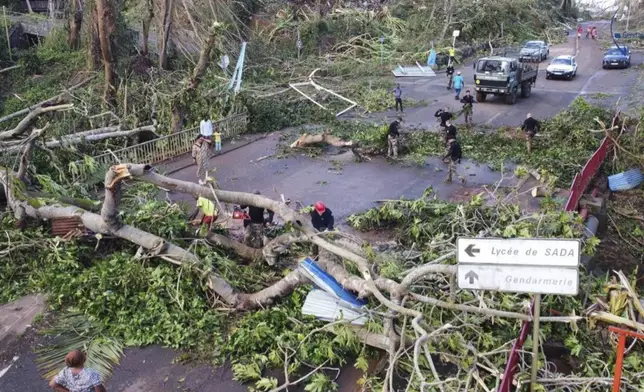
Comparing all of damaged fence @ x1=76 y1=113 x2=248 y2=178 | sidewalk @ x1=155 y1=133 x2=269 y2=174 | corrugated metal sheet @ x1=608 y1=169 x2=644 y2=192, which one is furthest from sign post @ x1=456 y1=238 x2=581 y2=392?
sidewalk @ x1=155 y1=133 x2=269 y2=174

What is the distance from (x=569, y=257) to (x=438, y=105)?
19.2 metres

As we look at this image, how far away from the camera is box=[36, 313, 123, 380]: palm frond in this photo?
7.23m

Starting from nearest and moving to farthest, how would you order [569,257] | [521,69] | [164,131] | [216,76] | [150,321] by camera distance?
1. [569,257]
2. [150,321]
3. [164,131]
4. [216,76]
5. [521,69]

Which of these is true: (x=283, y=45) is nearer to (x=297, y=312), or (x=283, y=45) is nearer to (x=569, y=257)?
(x=297, y=312)

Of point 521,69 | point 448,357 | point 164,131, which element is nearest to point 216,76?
point 164,131

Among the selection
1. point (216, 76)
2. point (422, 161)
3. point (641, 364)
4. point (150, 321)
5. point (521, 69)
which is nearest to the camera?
point (641, 364)

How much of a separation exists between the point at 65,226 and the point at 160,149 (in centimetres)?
680

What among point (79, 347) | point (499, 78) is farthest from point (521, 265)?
point (499, 78)

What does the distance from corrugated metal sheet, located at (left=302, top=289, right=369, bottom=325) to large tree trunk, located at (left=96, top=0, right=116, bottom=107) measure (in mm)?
12911

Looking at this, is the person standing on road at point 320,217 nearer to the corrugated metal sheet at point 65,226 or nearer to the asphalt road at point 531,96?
the corrugated metal sheet at point 65,226

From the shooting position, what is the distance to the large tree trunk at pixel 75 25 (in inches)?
1048

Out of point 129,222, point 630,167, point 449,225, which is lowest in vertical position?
point 630,167

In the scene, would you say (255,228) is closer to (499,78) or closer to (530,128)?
(530,128)

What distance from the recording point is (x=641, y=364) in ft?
21.7
